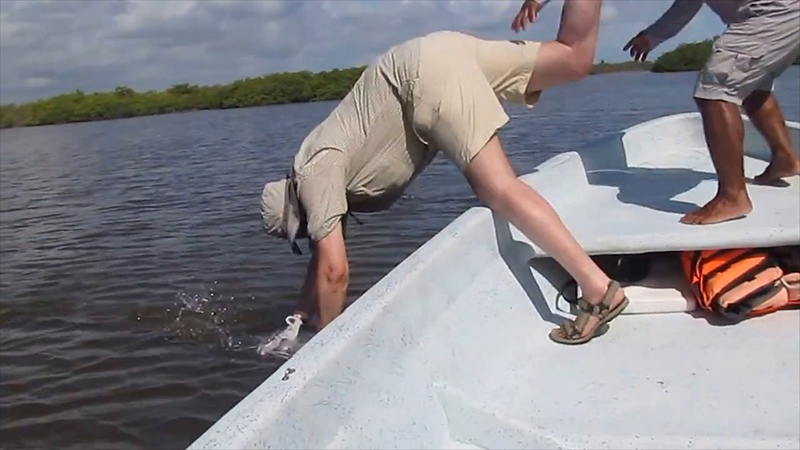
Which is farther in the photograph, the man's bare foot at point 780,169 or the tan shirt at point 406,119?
the man's bare foot at point 780,169

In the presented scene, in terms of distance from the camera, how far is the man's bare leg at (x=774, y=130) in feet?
14.0

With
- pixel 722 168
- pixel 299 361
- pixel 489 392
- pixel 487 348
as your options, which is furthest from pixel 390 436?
pixel 722 168

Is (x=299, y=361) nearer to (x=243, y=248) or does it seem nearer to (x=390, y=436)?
(x=390, y=436)

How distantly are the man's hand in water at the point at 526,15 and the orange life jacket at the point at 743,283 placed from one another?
3.82ft

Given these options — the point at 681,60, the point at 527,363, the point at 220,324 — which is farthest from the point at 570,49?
the point at 681,60

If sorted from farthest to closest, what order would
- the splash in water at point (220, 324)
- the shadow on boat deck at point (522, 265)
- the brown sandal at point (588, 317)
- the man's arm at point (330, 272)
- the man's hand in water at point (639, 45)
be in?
the splash in water at point (220, 324), the man's hand in water at point (639, 45), the man's arm at point (330, 272), the shadow on boat deck at point (522, 265), the brown sandal at point (588, 317)

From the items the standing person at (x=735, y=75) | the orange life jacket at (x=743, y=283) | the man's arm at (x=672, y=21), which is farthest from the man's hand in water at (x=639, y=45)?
the orange life jacket at (x=743, y=283)

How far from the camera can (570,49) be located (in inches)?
126

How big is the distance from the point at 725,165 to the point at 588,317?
102 centimetres

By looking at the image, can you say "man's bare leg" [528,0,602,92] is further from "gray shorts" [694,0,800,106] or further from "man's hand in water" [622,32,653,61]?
"man's hand in water" [622,32,653,61]

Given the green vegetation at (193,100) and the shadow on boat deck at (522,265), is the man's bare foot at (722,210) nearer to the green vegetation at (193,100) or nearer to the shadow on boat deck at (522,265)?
the shadow on boat deck at (522,265)

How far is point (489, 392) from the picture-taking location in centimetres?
258

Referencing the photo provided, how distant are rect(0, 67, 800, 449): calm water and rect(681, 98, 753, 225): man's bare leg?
2567 mm

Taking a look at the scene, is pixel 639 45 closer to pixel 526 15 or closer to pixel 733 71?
pixel 733 71
